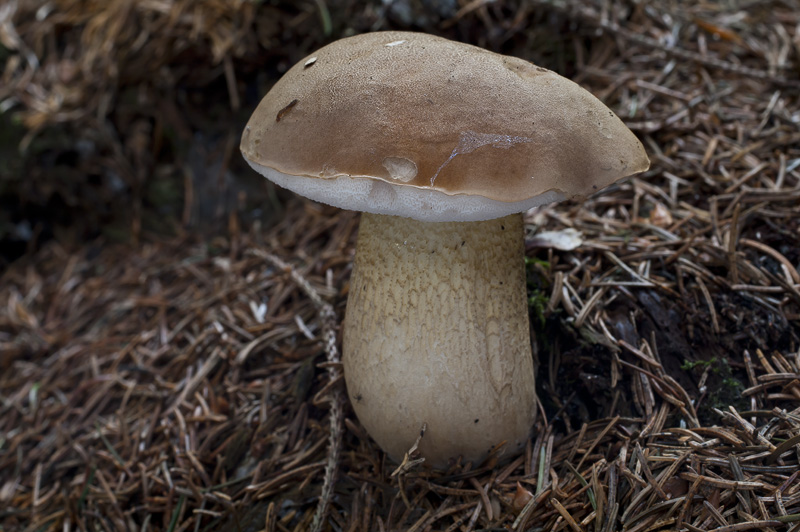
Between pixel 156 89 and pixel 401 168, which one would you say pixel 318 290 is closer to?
pixel 401 168

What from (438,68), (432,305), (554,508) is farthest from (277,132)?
(554,508)

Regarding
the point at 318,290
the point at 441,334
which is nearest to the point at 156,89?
the point at 318,290

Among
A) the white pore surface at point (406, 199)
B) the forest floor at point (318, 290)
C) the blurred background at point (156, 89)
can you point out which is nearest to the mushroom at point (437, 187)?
the white pore surface at point (406, 199)

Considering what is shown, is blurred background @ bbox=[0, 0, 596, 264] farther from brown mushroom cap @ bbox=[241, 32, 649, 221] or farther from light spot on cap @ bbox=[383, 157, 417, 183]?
light spot on cap @ bbox=[383, 157, 417, 183]

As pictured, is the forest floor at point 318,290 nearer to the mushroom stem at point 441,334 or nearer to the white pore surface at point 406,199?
the mushroom stem at point 441,334

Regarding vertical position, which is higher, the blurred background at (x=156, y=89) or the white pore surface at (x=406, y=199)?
the white pore surface at (x=406, y=199)

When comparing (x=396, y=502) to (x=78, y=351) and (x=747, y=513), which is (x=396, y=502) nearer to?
(x=747, y=513)
